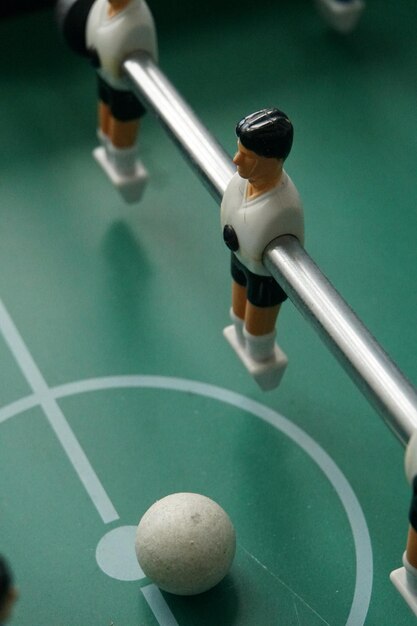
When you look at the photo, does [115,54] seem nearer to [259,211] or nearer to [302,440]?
[259,211]

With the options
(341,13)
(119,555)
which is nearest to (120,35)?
(119,555)

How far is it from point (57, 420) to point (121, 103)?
61 centimetres

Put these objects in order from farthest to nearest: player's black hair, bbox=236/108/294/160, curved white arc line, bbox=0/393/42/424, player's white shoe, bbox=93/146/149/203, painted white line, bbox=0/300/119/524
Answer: player's white shoe, bbox=93/146/149/203 < curved white arc line, bbox=0/393/42/424 < painted white line, bbox=0/300/119/524 < player's black hair, bbox=236/108/294/160

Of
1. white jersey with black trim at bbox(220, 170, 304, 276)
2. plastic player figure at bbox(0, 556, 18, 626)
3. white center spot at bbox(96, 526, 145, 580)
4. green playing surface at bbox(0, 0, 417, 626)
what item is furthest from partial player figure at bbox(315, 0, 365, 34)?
plastic player figure at bbox(0, 556, 18, 626)

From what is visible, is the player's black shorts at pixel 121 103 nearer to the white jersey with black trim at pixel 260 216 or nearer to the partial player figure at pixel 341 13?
the white jersey with black trim at pixel 260 216

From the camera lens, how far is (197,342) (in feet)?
7.52

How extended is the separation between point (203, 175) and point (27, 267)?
69cm

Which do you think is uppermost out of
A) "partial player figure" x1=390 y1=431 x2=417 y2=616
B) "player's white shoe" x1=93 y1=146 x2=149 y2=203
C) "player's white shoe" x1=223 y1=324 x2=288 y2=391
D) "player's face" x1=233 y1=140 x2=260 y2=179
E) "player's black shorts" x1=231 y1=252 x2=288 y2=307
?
"player's white shoe" x1=93 y1=146 x2=149 y2=203

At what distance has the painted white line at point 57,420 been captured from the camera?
6.62 feet

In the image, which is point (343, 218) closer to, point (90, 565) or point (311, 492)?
point (311, 492)

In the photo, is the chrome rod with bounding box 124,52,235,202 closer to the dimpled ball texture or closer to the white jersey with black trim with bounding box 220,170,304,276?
the white jersey with black trim with bounding box 220,170,304,276

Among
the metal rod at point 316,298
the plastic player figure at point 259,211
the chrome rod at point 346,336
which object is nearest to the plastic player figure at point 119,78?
the metal rod at point 316,298

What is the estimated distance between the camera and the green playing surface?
193 centimetres

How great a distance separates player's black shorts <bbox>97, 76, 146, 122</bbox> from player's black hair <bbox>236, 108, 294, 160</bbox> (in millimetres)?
581
